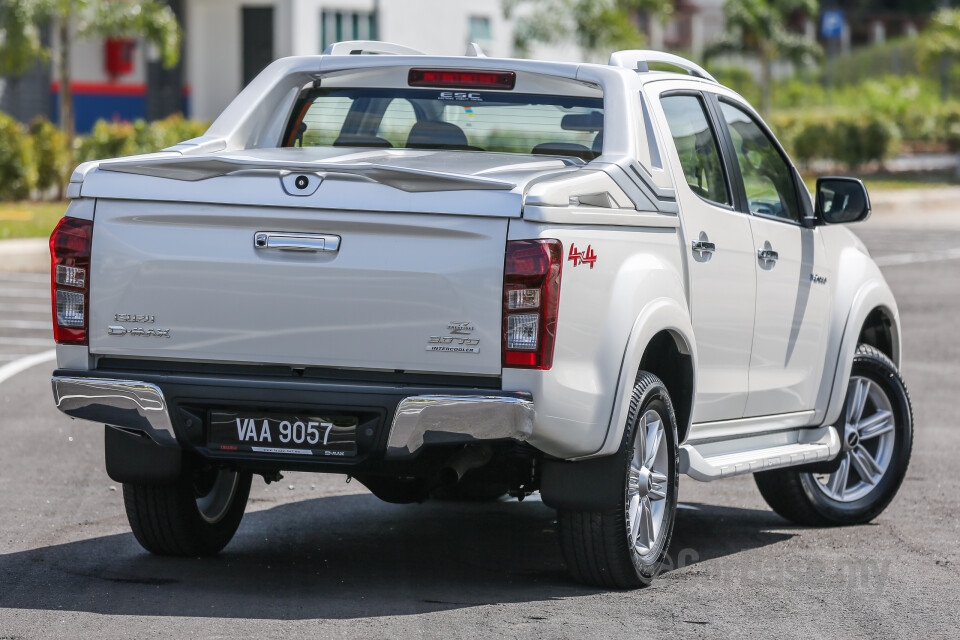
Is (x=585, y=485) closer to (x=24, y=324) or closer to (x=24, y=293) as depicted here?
(x=24, y=324)

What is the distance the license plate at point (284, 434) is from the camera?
209 inches

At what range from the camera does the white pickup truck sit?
202 inches

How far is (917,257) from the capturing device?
21891mm

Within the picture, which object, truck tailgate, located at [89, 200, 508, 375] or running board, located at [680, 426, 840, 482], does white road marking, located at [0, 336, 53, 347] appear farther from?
truck tailgate, located at [89, 200, 508, 375]

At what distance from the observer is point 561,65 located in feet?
20.8

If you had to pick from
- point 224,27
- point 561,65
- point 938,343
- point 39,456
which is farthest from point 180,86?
point 561,65

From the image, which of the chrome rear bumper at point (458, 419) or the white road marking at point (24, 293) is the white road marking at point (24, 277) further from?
the chrome rear bumper at point (458, 419)

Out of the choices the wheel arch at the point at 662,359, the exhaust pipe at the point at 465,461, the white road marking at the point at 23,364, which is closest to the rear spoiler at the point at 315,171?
the wheel arch at the point at 662,359

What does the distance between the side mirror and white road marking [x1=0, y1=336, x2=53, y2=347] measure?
25.8ft

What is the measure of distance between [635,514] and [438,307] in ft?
3.86

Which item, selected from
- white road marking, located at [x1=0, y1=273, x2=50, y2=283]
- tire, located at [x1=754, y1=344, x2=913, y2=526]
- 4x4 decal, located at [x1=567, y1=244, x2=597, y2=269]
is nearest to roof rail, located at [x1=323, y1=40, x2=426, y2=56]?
4x4 decal, located at [x1=567, y1=244, x2=597, y2=269]

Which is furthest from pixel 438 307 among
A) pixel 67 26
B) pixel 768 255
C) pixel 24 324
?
pixel 67 26

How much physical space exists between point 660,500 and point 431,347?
1.30 metres

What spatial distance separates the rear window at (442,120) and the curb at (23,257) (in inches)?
491
